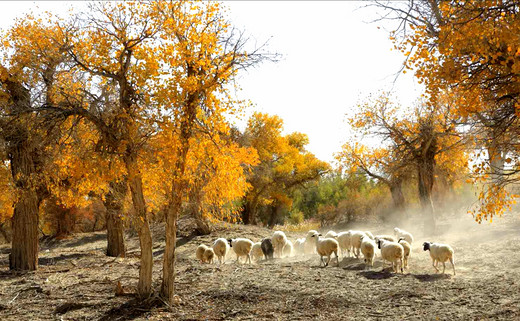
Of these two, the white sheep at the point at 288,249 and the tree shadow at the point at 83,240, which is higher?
the tree shadow at the point at 83,240

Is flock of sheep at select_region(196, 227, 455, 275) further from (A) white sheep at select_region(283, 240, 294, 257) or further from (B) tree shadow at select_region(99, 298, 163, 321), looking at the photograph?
(B) tree shadow at select_region(99, 298, 163, 321)

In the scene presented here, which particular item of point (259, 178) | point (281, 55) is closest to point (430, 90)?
point (281, 55)

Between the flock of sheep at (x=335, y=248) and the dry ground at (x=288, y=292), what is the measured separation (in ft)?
1.60

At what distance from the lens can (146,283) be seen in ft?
31.9

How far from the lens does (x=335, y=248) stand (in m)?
13.9

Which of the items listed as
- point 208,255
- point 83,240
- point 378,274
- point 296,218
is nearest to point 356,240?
point 378,274

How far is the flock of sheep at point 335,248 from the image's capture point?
12281mm

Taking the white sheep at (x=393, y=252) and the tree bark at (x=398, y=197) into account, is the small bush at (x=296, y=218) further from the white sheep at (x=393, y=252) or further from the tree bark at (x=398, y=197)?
the white sheep at (x=393, y=252)

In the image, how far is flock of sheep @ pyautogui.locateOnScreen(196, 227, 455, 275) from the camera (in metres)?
12.3

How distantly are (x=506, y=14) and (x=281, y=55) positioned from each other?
4.54m

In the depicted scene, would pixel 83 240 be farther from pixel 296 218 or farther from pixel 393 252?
pixel 393 252

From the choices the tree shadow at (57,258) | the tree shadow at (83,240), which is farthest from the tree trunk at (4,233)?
the tree shadow at (57,258)

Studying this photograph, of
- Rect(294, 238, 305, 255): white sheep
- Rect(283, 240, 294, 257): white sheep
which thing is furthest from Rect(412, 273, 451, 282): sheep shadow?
Rect(294, 238, 305, 255): white sheep

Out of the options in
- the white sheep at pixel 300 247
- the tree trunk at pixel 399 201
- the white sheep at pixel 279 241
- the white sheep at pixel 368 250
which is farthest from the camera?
the tree trunk at pixel 399 201
